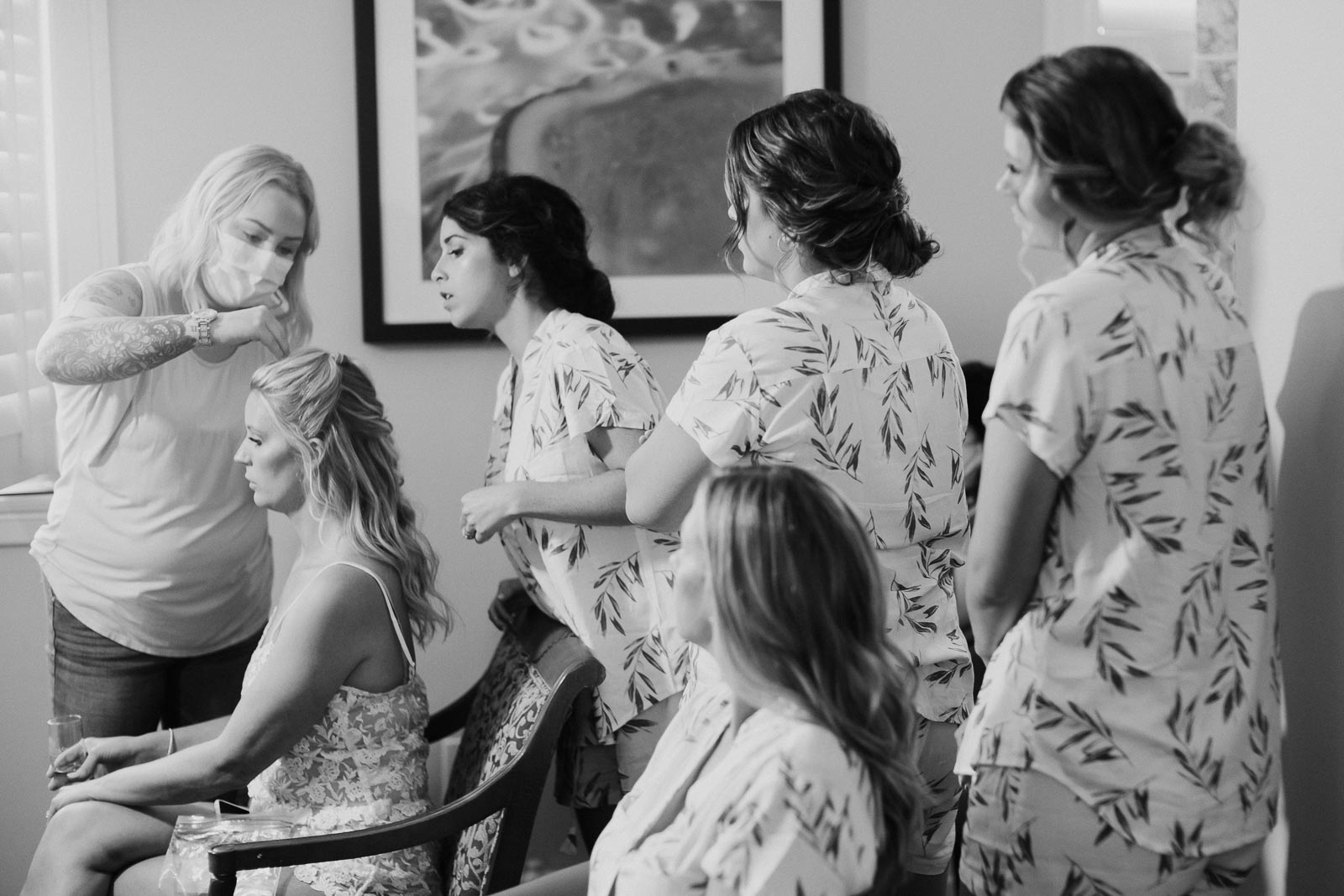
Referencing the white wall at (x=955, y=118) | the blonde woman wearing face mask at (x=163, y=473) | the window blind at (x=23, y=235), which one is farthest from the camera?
the white wall at (x=955, y=118)

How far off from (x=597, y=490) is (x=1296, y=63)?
1.06 meters

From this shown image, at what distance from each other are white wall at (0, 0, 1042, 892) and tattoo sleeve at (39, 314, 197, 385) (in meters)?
0.77

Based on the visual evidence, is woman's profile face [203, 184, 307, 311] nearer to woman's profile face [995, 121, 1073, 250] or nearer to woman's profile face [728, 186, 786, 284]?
woman's profile face [728, 186, 786, 284]

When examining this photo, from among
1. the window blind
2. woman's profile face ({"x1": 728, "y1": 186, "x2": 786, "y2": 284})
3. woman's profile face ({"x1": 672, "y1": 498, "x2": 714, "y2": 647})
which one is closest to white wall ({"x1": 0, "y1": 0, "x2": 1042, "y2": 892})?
the window blind

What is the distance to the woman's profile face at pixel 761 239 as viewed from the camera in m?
1.65

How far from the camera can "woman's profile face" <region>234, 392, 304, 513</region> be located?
1.97 m

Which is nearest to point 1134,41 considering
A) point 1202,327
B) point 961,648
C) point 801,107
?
point 801,107

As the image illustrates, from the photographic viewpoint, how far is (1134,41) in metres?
3.05

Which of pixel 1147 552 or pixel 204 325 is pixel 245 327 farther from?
pixel 1147 552

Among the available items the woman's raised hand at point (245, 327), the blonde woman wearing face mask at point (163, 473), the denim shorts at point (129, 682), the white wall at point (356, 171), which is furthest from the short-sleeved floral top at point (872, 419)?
the white wall at point (356, 171)

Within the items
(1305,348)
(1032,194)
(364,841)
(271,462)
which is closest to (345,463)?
(271,462)

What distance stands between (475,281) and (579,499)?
1.51 ft

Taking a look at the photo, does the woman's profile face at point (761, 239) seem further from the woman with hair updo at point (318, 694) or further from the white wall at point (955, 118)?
the white wall at point (955, 118)

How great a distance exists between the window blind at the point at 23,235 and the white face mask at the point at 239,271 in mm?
644
